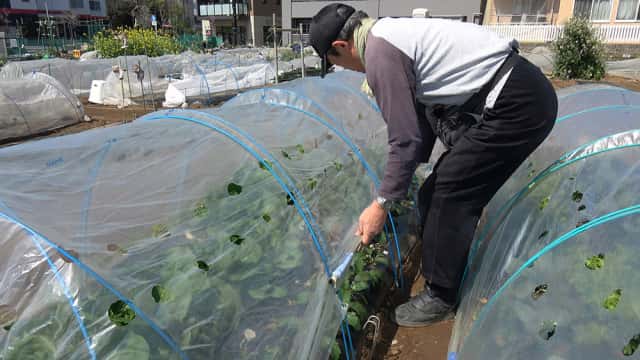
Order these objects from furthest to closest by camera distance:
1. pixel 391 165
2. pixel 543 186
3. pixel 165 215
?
1. pixel 543 186
2. pixel 165 215
3. pixel 391 165

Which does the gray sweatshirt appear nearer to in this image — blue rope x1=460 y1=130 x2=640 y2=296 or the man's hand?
the man's hand

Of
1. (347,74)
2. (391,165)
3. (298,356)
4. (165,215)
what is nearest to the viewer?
(391,165)

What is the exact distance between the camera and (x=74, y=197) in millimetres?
2043

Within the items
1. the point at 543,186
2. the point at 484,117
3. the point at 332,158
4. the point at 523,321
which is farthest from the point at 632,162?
the point at 332,158

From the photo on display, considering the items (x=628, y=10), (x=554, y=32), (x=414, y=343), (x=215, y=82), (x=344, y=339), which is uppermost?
(x=628, y=10)

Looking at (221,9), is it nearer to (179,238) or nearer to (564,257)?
(179,238)

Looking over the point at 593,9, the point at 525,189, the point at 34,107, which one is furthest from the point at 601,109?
the point at 593,9

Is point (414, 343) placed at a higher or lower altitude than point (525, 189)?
lower

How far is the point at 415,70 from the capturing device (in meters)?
1.87

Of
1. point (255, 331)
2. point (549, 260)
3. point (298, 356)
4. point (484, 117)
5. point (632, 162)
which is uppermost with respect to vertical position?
point (484, 117)

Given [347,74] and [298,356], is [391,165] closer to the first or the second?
[298,356]

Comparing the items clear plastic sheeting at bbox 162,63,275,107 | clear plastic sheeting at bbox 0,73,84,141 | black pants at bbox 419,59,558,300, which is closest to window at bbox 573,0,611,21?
clear plastic sheeting at bbox 162,63,275,107

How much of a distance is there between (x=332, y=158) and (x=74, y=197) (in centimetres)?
155

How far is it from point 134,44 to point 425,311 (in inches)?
720
